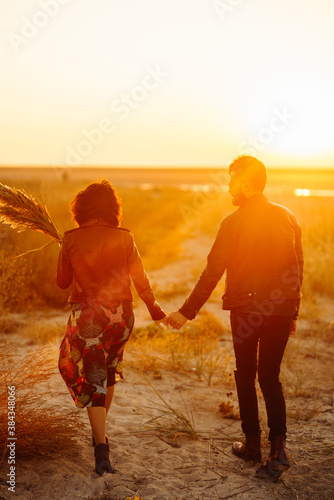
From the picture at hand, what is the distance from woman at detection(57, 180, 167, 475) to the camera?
329 cm

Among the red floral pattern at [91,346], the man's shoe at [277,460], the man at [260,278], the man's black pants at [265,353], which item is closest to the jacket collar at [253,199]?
the man at [260,278]

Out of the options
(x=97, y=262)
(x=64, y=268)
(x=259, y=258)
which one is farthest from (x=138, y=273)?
(x=259, y=258)

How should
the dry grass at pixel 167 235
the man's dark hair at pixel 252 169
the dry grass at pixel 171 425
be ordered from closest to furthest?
the man's dark hair at pixel 252 169
the dry grass at pixel 171 425
the dry grass at pixel 167 235

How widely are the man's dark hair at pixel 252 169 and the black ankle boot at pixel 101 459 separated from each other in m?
1.91

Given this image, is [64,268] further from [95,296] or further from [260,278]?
[260,278]

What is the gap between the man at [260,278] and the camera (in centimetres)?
334

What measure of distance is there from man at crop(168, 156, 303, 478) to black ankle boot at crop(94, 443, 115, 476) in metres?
1.00

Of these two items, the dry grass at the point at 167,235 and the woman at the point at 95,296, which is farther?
the dry grass at the point at 167,235

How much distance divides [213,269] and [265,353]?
2.08 feet

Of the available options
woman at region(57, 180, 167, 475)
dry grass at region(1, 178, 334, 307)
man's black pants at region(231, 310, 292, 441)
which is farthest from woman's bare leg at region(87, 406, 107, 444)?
dry grass at region(1, 178, 334, 307)

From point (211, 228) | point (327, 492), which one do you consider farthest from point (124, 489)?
point (211, 228)

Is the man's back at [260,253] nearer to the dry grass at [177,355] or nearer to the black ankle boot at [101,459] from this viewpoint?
the black ankle boot at [101,459]

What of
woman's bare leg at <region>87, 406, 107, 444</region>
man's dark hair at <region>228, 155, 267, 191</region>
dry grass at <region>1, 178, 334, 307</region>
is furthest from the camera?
dry grass at <region>1, 178, 334, 307</region>

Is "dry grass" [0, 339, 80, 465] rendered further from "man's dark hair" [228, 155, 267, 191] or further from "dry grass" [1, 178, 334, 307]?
"man's dark hair" [228, 155, 267, 191]
